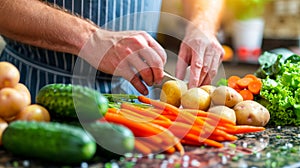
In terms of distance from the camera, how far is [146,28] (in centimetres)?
180

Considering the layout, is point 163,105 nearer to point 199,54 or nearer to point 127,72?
point 127,72

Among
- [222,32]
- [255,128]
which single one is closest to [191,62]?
[255,128]

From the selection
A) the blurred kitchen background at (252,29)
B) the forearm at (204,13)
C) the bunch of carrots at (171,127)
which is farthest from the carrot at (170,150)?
the blurred kitchen background at (252,29)

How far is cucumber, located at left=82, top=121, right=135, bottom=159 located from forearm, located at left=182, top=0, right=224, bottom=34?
37.0 inches

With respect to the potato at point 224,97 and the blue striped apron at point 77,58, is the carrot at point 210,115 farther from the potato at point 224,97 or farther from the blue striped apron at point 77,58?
the blue striped apron at point 77,58

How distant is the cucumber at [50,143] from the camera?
90 centimetres

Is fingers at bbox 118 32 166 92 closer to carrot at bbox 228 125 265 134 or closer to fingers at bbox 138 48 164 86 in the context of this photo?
fingers at bbox 138 48 164 86

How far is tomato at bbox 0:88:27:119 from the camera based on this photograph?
101 cm

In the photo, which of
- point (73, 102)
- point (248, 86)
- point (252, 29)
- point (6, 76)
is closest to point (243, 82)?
point (248, 86)

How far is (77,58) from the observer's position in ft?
5.24

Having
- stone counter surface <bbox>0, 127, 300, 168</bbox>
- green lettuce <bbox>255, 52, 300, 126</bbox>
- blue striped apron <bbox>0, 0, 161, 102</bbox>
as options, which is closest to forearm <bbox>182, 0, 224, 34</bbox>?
blue striped apron <bbox>0, 0, 161, 102</bbox>

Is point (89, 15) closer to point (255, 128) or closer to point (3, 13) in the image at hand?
point (3, 13)

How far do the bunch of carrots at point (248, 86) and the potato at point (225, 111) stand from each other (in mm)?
226

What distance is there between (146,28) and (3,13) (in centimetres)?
57
